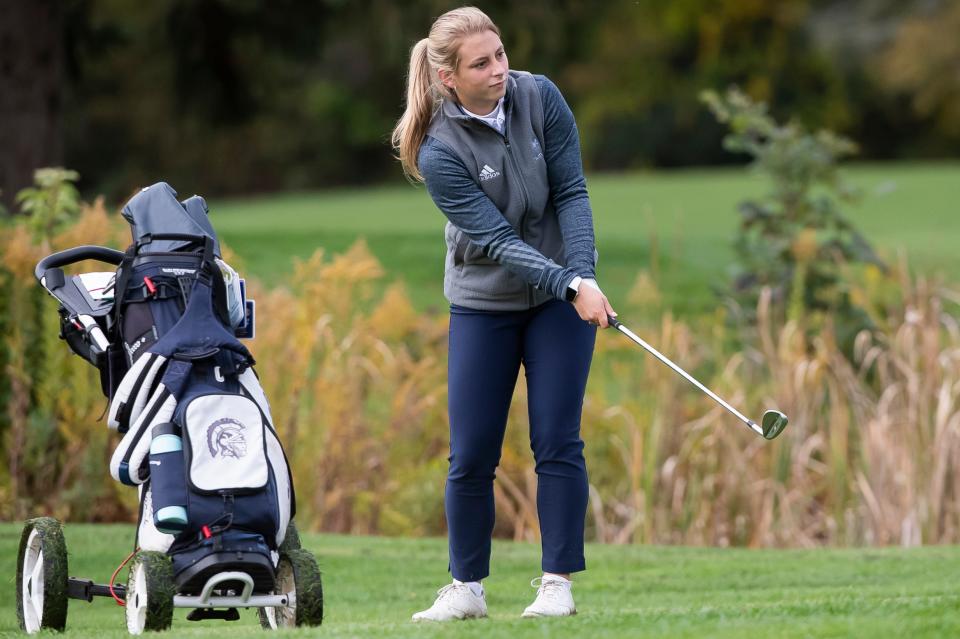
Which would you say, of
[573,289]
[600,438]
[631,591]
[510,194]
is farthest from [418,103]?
[600,438]

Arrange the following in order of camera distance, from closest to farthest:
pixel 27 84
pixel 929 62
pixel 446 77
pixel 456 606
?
pixel 446 77 → pixel 456 606 → pixel 27 84 → pixel 929 62

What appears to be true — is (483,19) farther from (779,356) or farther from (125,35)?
(125,35)

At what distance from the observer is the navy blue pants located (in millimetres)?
4523

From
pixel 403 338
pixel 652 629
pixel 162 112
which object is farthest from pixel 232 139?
pixel 652 629

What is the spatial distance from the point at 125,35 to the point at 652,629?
10.8 meters

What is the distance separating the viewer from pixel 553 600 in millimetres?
4539

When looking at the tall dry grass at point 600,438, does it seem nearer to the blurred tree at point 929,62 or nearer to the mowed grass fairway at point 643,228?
the mowed grass fairway at point 643,228

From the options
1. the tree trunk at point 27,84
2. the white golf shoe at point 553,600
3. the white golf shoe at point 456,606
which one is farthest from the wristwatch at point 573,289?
the tree trunk at point 27,84

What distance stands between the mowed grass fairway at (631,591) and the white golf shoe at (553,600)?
8cm

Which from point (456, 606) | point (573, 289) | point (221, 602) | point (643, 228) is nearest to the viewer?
point (221, 602)

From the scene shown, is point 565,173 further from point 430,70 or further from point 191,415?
point 191,415

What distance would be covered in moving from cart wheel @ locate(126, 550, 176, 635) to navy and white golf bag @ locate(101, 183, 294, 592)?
0.21 feet

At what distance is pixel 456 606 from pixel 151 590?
36.8 inches

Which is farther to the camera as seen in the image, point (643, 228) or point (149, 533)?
point (643, 228)
